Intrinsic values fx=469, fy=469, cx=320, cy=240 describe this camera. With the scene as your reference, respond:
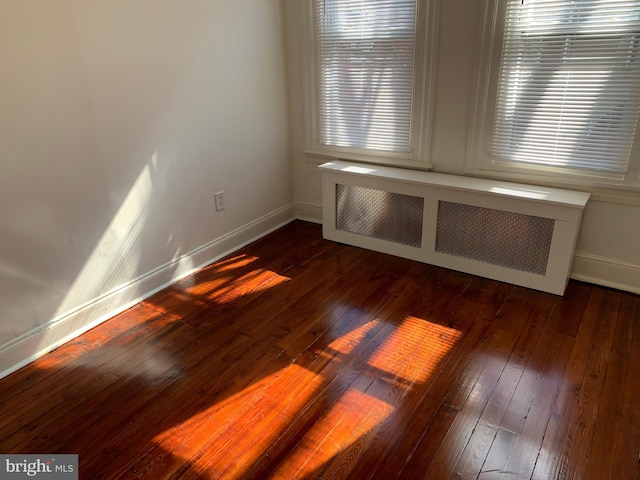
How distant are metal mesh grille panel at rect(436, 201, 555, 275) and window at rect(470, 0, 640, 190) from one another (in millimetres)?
363

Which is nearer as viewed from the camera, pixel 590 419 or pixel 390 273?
pixel 590 419

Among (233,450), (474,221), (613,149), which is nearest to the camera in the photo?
(233,450)

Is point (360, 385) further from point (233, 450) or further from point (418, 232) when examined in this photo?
point (418, 232)

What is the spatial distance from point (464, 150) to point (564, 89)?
25.5 inches

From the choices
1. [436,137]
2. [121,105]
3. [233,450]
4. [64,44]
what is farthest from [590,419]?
[64,44]

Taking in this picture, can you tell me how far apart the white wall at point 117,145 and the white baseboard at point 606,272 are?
223 cm

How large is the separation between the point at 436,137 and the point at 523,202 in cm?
75

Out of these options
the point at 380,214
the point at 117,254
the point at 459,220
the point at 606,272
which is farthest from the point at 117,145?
the point at 606,272

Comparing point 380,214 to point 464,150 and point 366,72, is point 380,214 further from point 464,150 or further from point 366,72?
point 366,72

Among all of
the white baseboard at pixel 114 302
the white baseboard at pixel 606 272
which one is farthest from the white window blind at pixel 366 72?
the white baseboard at pixel 606 272

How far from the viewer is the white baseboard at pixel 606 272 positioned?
270 cm

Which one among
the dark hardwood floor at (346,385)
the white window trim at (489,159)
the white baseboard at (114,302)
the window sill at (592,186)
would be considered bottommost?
the dark hardwood floor at (346,385)

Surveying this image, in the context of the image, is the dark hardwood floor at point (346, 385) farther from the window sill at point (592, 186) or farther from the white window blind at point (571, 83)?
the white window blind at point (571, 83)

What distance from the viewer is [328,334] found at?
240cm
